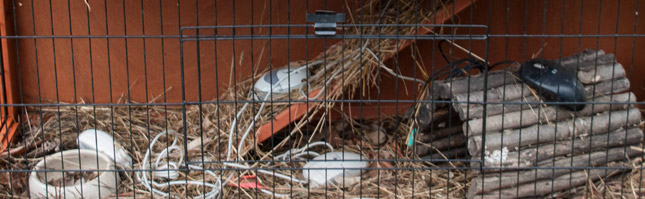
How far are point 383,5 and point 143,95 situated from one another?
141 cm

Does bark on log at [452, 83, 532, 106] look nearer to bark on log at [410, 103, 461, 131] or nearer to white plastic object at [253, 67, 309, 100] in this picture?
bark on log at [410, 103, 461, 131]

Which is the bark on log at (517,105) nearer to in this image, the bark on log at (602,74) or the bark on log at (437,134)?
the bark on log at (602,74)

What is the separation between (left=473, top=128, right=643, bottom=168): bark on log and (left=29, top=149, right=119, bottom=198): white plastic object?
171 cm

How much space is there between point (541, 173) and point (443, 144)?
0.56 metres

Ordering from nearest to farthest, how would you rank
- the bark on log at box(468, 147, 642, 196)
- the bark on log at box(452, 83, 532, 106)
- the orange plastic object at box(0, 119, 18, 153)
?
the bark on log at box(468, 147, 642, 196) < the bark on log at box(452, 83, 532, 106) < the orange plastic object at box(0, 119, 18, 153)

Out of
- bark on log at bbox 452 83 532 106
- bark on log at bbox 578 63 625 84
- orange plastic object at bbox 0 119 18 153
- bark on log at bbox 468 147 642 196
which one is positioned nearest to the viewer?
bark on log at bbox 468 147 642 196

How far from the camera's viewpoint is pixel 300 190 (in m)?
3.66

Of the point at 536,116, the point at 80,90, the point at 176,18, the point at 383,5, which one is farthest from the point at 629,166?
the point at 80,90

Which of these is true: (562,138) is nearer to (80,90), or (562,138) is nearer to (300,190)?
(300,190)

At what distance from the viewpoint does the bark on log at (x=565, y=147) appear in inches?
134

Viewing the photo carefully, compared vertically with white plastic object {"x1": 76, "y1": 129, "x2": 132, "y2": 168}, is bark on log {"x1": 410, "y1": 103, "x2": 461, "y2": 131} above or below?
above

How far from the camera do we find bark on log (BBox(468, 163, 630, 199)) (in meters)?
3.44

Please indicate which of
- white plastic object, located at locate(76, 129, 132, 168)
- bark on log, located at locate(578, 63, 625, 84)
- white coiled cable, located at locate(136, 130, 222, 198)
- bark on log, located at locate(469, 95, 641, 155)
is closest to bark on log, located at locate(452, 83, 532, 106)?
bark on log, located at locate(469, 95, 641, 155)

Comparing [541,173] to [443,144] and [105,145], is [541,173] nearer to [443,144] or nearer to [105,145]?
[443,144]
